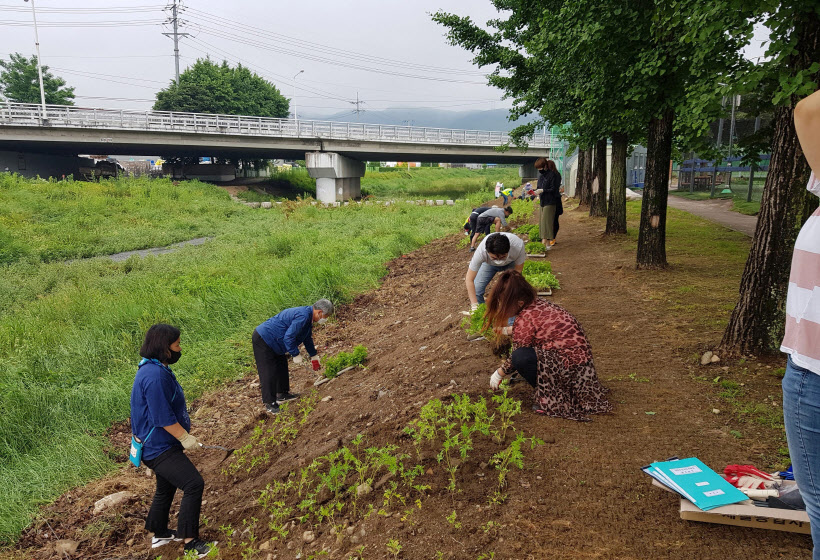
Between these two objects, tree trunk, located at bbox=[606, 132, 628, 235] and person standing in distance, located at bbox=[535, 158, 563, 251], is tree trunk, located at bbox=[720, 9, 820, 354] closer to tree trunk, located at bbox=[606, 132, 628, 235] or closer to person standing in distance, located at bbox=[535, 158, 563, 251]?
person standing in distance, located at bbox=[535, 158, 563, 251]

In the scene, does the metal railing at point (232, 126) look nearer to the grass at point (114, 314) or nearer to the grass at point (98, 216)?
the grass at point (98, 216)

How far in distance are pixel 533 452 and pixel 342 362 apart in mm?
3701

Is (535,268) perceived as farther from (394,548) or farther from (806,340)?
(806,340)

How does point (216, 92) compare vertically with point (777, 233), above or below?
above

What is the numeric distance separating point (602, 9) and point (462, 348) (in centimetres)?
555

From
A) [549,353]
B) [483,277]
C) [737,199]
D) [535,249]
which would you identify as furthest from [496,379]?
[737,199]

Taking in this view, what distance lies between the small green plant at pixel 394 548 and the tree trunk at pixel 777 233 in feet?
13.1

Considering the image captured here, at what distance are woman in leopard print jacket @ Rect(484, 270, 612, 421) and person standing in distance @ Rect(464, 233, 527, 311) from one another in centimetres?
177

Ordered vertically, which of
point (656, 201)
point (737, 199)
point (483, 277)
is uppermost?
point (656, 201)

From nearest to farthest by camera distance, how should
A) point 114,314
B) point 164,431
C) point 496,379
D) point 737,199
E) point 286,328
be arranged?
point 164,431 → point 496,379 → point 286,328 → point 114,314 → point 737,199

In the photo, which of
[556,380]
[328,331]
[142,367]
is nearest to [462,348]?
[556,380]

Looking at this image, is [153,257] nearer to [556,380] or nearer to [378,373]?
[378,373]

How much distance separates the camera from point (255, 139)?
3791 centimetres

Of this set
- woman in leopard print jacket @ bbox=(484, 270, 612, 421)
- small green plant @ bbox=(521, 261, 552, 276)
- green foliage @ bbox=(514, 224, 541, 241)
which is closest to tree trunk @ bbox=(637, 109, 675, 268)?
small green plant @ bbox=(521, 261, 552, 276)
